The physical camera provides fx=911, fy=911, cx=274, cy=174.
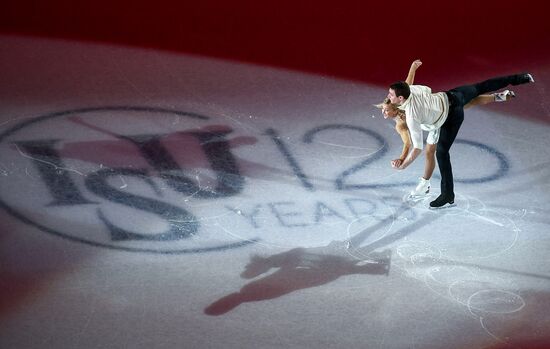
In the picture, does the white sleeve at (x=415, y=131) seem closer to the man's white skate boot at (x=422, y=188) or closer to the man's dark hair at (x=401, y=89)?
the man's dark hair at (x=401, y=89)

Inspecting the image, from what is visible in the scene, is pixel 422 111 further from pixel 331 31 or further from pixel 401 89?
pixel 331 31

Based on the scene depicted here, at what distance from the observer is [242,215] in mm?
6992

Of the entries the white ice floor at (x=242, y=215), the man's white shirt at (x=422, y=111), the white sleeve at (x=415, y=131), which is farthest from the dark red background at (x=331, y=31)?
the white sleeve at (x=415, y=131)

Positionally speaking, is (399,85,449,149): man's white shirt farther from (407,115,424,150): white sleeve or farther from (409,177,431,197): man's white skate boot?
(409,177,431,197): man's white skate boot

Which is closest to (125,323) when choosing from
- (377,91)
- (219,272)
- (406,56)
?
(219,272)

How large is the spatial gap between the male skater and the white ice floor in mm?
361

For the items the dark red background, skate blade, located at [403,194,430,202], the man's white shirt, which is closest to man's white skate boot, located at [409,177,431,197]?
skate blade, located at [403,194,430,202]

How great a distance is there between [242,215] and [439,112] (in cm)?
168

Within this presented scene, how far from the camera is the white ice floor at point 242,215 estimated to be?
5.73 meters

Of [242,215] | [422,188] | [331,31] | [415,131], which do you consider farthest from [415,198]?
[331,31]

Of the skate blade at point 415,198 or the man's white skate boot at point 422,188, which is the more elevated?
the man's white skate boot at point 422,188

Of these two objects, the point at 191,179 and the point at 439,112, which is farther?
the point at 191,179

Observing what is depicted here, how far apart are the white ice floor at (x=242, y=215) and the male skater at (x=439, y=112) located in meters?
0.36

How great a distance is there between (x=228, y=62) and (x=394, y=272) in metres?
3.69
